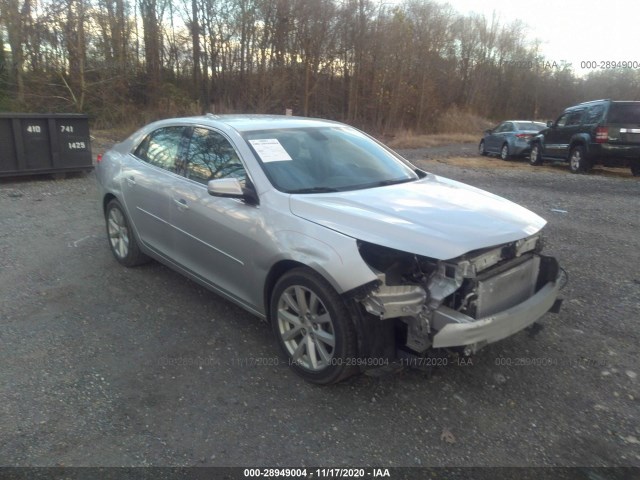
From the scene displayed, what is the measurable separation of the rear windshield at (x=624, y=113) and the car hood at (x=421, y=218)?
11149 mm

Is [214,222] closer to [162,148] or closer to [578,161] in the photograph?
[162,148]

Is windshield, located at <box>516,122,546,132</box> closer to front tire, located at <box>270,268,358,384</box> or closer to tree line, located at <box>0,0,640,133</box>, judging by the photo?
tree line, located at <box>0,0,640,133</box>

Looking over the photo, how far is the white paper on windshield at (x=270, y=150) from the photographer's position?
388 cm

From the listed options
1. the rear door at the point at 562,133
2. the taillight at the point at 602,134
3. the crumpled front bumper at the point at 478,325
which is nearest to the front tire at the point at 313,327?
Answer: the crumpled front bumper at the point at 478,325

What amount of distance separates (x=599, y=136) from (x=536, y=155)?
3290mm

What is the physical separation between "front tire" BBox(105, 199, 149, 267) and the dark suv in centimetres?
1222

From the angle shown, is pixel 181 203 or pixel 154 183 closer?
pixel 181 203

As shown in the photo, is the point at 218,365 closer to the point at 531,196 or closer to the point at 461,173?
the point at 531,196

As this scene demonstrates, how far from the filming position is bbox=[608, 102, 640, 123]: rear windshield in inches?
503

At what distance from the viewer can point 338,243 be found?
3084mm

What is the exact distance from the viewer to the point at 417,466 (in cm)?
268

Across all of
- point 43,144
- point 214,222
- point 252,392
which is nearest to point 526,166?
point 43,144

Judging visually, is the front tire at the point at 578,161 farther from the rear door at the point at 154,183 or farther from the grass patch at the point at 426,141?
the rear door at the point at 154,183

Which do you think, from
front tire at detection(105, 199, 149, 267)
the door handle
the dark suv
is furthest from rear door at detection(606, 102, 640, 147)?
the door handle
